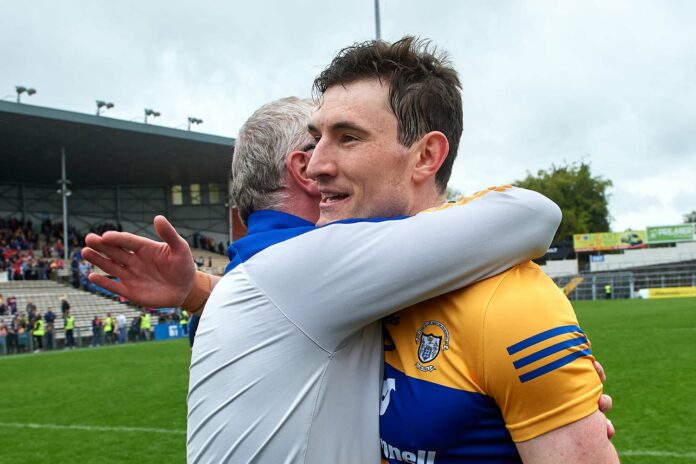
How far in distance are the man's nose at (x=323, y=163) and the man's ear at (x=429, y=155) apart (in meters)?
0.22

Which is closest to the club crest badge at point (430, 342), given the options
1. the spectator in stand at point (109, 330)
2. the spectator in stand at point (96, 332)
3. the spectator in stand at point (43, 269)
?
the spectator in stand at point (109, 330)

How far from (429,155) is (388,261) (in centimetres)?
41

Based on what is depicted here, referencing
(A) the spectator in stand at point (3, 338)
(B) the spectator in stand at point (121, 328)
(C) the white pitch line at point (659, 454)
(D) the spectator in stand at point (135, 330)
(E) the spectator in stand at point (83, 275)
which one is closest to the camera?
(C) the white pitch line at point (659, 454)

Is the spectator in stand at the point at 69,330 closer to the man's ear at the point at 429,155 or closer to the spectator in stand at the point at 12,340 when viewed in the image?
the spectator in stand at the point at 12,340

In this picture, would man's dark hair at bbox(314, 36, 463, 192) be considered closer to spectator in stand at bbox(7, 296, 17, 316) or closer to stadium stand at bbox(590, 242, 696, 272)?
spectator in stand at bbox(7, 296, 17, 316)

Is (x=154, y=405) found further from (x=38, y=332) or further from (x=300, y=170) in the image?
(x=38, y=332)

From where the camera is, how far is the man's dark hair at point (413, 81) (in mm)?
1735

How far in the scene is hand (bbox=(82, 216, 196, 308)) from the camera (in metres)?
2.28

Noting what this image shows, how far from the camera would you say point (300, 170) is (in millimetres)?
2090

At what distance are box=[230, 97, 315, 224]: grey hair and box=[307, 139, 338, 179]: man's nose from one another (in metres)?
0.32

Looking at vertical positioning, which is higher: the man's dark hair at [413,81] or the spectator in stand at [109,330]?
the man's dark hair at [413,81]

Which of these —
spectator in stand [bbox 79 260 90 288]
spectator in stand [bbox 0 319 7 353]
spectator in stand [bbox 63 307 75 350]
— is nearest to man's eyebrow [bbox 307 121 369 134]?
spectator in stand [bbox 0 319 7 353]

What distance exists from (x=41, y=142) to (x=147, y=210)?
1673cm

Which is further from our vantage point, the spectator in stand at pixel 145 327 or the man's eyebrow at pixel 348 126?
the spectator in stand at pixel 145 327
